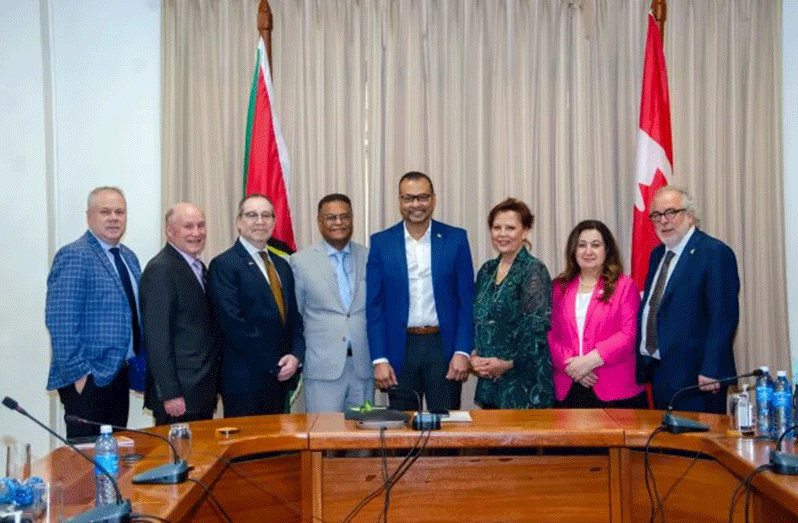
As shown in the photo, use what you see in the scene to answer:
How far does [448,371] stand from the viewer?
4.30 m

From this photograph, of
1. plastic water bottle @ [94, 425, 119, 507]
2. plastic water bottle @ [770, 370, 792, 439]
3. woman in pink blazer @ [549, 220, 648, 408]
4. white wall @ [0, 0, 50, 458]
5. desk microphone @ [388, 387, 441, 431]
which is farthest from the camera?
white wall @ [0, 0, 50, 458]

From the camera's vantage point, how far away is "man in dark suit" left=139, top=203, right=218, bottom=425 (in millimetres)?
3912

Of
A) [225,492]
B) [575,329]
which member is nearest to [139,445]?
[225,492]

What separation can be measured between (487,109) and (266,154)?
129 centimetres

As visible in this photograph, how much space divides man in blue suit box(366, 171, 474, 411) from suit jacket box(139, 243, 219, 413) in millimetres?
747

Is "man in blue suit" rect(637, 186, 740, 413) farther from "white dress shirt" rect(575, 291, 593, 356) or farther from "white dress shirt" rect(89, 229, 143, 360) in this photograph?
"white dress shirt" rect(89, 229, 143, 360)

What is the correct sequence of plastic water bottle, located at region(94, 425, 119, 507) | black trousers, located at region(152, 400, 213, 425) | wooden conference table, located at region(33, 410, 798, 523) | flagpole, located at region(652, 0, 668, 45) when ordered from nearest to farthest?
plastic water bottle, located at region(94, 425, 119, 507) < wooden conference table, located at region(33, 410, 798, 523) < black trousers, located at region(152, 400, 213, 425) < flagpole, located at region(652, 0, 668, 45)

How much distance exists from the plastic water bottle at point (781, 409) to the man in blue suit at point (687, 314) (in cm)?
85

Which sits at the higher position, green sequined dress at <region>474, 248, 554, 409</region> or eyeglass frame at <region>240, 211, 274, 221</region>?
eyeglass frame at <region>240, 211, 274, 221</region>

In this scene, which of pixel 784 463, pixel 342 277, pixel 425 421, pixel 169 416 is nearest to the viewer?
pixel 784 463

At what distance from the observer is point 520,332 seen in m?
4.23

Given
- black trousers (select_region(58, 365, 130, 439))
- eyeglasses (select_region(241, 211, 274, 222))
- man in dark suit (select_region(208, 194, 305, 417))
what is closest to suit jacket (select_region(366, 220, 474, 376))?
man in dark suit (select_region(208, 194, 305, 417))

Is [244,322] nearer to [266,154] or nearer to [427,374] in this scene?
[427,374]

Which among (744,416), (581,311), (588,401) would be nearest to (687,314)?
(581,311)
